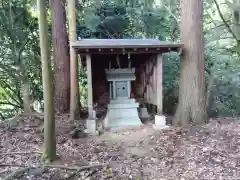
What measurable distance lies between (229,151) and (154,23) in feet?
22.2

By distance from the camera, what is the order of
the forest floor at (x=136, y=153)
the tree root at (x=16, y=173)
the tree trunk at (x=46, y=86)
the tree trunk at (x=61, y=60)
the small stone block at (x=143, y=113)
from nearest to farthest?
the tree root at (x=16, y=173) → the tree trunk at (x=46, y=86) → the forest floor at (x=136, y=153) → the small stone block at (x=143, y=113) → the tree trunk at (x=61, y=60)

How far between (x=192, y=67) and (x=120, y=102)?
2.10m

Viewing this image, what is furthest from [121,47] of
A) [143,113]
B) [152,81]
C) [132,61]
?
[143,113]

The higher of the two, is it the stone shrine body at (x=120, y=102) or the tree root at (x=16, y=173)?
the stone shrine body at (x=120, y=102)

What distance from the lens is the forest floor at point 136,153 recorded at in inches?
166

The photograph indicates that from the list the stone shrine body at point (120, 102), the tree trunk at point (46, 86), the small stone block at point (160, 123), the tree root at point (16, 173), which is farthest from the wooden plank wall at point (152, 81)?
the tree root at point (16, 173)

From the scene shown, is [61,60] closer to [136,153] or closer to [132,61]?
[132,61]

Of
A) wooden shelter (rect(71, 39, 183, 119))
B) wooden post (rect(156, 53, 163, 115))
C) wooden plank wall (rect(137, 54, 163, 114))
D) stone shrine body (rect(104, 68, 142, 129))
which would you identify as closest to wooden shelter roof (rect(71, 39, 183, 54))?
wooden shelter (rect(71, 39, 183, 119))

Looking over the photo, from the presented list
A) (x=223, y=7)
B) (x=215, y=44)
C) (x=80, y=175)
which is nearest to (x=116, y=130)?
(x=80, y=175)

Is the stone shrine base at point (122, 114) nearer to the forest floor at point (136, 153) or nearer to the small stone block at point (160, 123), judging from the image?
the forest floor at point (136, 153)

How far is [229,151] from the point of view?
16.3ft

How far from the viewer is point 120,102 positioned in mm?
7465

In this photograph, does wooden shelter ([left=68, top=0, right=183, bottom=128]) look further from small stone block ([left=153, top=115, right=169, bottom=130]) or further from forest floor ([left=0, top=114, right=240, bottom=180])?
forest floor ([left=0, top=114, right=240, bottom=180])

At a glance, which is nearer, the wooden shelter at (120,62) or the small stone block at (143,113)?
the wooden shelter at (120,62)
